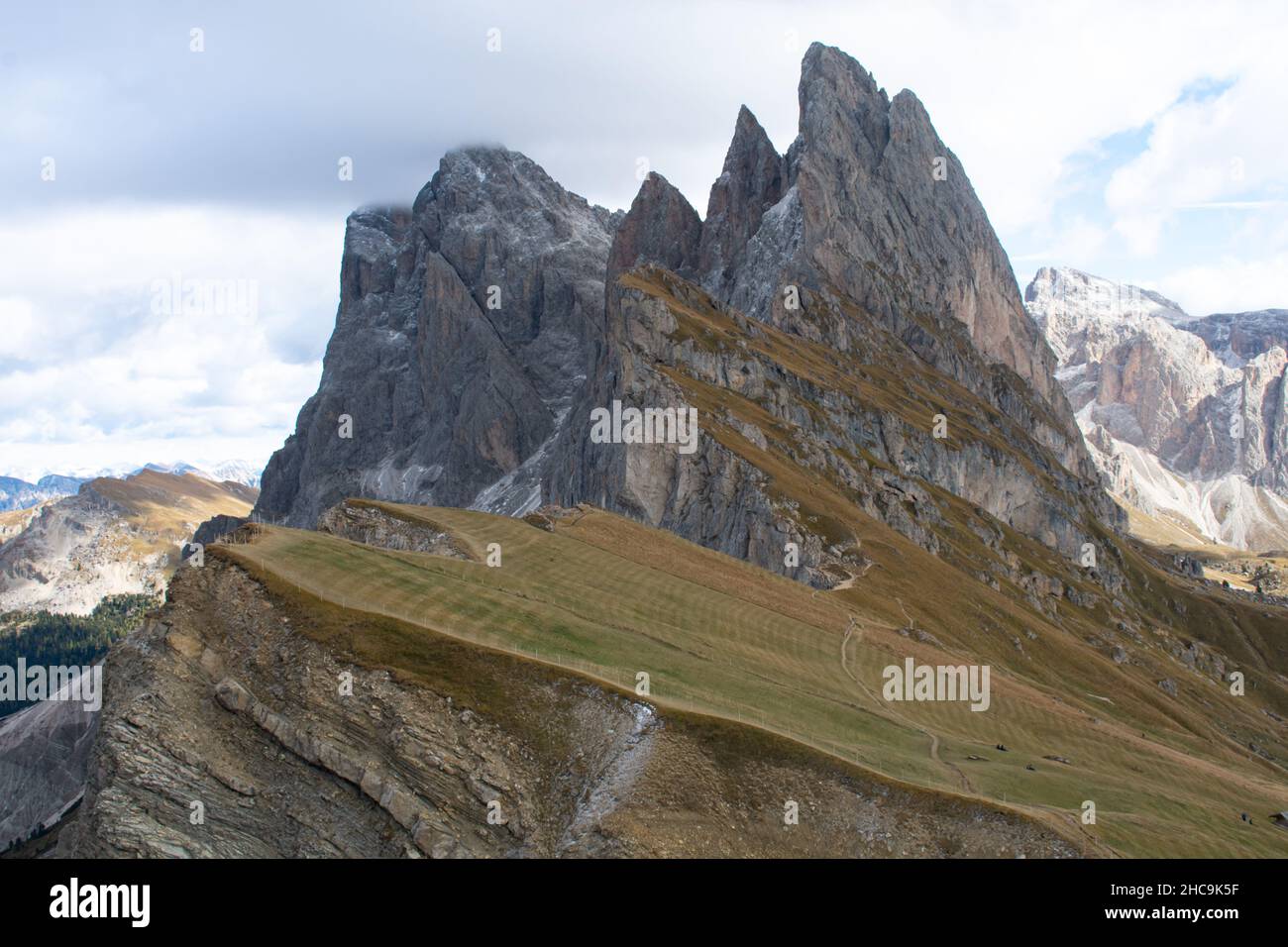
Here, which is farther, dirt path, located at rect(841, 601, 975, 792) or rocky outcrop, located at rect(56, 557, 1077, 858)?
dirt path, located at rect(841, 601, 975, 792)

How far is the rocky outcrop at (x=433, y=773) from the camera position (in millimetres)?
35406

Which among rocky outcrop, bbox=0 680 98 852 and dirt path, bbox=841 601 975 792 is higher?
dirt path, bbox=841 601 975 792

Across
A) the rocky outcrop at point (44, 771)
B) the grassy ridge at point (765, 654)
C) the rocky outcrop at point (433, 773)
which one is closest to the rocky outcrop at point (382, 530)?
the grassy ridge at point (765, 654)

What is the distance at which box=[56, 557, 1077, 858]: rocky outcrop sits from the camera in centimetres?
3541

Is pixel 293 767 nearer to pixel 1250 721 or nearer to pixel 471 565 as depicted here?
pixel 471 565

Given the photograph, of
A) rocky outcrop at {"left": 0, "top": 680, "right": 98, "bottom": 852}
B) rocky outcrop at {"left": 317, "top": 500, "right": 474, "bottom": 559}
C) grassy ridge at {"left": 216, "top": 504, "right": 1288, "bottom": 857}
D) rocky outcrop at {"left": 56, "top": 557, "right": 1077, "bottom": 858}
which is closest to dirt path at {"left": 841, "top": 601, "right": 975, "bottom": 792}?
grassy ridge at {"left": 216, "top": 504, "right": 1288, "bottom": 857}

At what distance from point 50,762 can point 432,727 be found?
18854 centimetres

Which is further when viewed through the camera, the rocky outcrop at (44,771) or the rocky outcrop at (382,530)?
the rocky outcrop at (44,771)

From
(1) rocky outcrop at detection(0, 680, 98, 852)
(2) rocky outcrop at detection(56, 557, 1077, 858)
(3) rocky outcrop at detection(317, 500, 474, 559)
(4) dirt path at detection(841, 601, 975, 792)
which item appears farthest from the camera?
(1) rocky outcrop at detection(0, 680, 98, 852)

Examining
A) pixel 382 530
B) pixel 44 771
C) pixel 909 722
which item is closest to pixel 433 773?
pixel 909 722

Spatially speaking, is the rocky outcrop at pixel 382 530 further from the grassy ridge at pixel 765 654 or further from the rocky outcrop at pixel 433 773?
the rocky outcrop at pixel 433 773

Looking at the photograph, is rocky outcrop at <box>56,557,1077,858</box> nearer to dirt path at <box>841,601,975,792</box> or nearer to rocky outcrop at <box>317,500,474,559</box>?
dirt path at <box>841,601,975,792</box>
